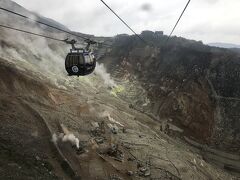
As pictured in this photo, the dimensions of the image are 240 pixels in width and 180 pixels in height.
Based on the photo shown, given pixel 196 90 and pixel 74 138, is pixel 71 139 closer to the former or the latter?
pixel 74 138

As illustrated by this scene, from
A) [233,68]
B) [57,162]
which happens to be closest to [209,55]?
[233,68]

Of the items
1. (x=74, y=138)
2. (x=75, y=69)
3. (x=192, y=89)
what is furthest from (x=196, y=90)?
(x=75, y=69)

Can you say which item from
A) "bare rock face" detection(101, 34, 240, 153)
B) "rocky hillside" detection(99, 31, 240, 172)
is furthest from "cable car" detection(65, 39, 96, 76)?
"bare rock face" detection(101, 34, 240, 153)

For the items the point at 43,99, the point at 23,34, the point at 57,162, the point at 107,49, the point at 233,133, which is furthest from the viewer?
the point at 107,49

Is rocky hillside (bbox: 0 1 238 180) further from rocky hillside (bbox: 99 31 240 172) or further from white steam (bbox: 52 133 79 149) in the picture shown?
rocky hillside (bbox: 99 31 240 172)

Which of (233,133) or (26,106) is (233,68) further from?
(26,106)

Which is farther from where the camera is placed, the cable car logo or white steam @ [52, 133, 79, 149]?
white steam @ [52, 133, 79, 149]
